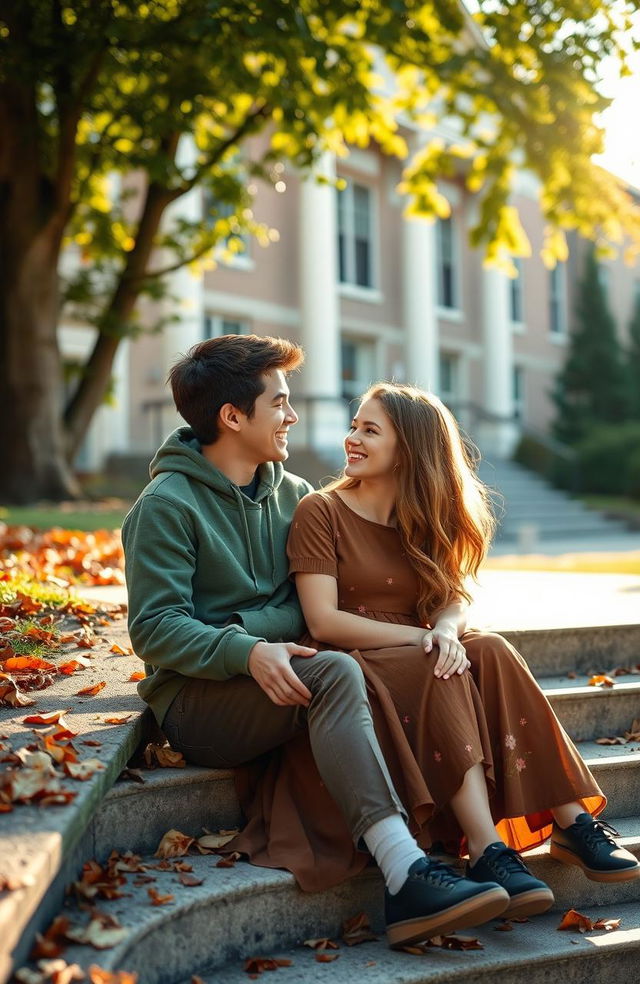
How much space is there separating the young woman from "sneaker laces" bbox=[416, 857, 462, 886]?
222mm

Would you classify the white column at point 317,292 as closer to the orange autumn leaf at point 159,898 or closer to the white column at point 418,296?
the white column at point 418,296

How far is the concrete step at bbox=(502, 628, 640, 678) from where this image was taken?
4461 mm

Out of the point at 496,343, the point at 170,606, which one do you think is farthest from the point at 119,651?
the point at 496,343

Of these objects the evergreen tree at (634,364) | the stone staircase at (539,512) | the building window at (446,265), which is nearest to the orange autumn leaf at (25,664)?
the stone staircase at (539,512)

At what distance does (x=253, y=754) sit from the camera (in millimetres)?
3258

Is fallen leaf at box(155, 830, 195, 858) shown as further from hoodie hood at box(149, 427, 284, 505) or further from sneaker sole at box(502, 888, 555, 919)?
hoodie hood at box(149, 427, 284, 505)

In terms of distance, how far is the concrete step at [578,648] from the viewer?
4.46 m

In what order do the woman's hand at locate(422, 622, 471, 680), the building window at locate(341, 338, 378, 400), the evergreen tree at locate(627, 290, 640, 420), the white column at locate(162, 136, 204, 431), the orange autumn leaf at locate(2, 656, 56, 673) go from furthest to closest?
the evergreen tree at locate(627, 290, 640, 420) < the building window at locate(341, 338, 378, 400) < the white column at locate(162, 136, 204, 431) < the orange autumn leaf at locate(2, 656, 56, 673) < the woman's hand at locate(422, 622, 471, 680)

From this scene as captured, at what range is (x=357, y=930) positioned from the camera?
9.91 feet

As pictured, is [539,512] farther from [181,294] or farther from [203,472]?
[203,472]

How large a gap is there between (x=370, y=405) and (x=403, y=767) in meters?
1.25

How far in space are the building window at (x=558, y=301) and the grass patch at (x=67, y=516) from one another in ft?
73.7

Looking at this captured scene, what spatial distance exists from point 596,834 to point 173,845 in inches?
49.0

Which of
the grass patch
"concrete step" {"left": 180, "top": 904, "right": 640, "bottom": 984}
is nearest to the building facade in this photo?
the grass patch
